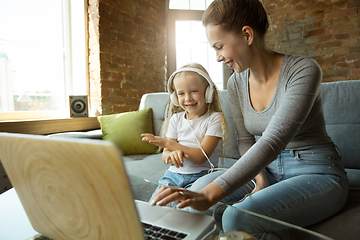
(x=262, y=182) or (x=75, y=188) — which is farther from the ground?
(x=75, y=188)

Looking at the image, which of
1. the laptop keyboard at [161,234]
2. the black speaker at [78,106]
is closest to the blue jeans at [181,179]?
the laptop keyboard at [161,234]

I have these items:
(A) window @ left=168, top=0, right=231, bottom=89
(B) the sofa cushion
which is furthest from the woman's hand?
(A) window @ left=168, top=0, right=231, bottom=89

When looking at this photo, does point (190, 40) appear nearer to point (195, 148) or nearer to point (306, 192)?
point (195, 148)

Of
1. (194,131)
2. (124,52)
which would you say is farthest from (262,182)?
(124,52)

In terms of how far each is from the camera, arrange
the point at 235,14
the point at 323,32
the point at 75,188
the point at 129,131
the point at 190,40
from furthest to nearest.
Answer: the point at 190,40 < the point at 323,32 < the point at 129,131 < the point at 235,14 < the point at 75,188

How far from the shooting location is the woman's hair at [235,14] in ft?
3.10

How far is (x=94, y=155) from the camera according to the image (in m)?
0.32

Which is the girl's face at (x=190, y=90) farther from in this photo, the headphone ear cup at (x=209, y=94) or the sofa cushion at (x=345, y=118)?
the sofa cushion at (x=345, y=118)

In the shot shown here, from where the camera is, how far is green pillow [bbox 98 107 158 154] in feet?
6.68

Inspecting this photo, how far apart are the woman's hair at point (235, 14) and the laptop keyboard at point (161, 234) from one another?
77cm

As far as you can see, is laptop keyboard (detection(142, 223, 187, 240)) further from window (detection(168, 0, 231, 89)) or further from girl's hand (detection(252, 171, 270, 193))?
window (detection(168, 0, 231, 89))

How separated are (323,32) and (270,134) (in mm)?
2984

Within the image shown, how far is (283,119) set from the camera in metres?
0.79

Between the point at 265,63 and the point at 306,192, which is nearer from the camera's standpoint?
the point at 306,192
